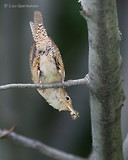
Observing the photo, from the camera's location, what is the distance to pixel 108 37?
1.42 m

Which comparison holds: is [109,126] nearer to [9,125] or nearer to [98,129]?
[98,129]

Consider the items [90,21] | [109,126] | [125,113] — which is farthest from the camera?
[125,113]

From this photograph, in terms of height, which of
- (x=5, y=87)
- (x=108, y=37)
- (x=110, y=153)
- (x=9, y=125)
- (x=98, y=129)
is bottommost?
(x=9, y=125)

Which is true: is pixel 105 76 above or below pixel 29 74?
above

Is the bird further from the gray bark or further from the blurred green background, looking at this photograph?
the blurred green background

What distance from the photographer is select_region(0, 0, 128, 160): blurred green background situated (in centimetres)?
309

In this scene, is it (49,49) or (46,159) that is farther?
(46,159)

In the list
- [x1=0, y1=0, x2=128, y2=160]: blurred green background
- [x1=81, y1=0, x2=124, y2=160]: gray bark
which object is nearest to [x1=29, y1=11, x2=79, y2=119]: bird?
[x1=81, y1=0, x2=124, y2=160]: gray bark

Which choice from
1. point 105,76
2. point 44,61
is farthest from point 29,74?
point 105,76

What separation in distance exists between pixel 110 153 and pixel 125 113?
1254 mm

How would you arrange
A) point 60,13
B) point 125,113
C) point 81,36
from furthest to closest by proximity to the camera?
point 81,36, point 60,13, point 125,113

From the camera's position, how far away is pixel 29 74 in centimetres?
315

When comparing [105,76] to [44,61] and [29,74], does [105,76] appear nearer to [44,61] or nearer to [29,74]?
[44,61]

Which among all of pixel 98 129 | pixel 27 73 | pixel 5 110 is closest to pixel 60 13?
pixel 27 73
